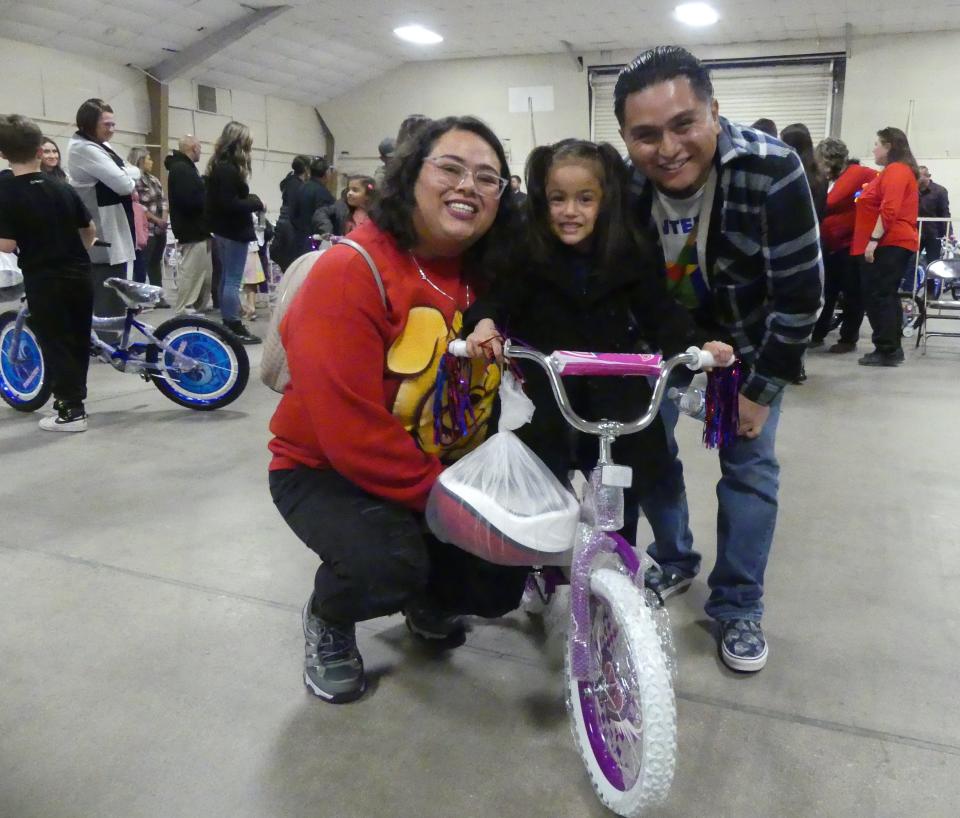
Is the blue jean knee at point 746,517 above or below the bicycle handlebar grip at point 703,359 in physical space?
below

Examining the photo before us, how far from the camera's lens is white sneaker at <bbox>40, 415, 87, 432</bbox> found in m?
3.58

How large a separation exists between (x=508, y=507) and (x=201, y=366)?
2.97 m

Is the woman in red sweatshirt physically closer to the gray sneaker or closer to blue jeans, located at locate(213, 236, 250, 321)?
the gray sneaker

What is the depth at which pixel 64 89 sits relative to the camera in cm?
959

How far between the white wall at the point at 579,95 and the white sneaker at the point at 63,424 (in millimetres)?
9094

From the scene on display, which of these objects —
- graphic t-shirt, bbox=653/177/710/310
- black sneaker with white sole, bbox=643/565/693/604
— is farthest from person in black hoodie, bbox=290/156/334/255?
graphic t-shirt, bbox=653/177/710/310

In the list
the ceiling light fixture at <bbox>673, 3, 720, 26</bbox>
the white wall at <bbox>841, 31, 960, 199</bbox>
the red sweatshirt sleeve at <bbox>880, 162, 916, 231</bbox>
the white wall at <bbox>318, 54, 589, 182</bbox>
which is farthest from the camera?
the white wall at <bbox>318, 54, 589, 182</bbox>

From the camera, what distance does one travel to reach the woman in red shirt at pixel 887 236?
5035 millimetres

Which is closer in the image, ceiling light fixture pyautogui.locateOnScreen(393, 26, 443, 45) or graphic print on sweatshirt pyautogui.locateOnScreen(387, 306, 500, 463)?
graphic print on sweatshirt pyautogui.locateOnScreen(387, 306, 500, 463)

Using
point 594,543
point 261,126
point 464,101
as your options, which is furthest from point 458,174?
point 261,126

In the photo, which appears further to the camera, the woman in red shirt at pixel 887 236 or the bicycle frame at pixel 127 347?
the woman in red shirt at pixel 887 236

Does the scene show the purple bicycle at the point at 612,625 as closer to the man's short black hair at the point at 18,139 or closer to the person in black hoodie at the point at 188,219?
the man's short black hair at the point at 18,139

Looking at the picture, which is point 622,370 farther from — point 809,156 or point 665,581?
point 809,156

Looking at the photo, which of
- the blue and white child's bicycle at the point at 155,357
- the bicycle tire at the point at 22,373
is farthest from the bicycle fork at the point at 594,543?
the bicycle tire at the point at 22,373
